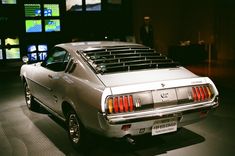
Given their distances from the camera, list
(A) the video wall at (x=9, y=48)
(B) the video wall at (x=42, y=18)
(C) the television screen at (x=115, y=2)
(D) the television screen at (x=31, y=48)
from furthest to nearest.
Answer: (C) the television screen at (x=115, y=2) < (D) the television screen at (x=31, y=48) < (B) the video wall at (x=42, y=18) < (A) the video wall at (x=9, y=48)

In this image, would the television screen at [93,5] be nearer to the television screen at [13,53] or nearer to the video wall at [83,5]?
the video wall at [83,5]

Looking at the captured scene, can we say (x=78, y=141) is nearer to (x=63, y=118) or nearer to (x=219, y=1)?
(x=63, y=118)

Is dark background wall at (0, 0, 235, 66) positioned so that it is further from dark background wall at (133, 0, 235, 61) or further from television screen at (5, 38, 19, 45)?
television screen at (5, 38, 19, 45)

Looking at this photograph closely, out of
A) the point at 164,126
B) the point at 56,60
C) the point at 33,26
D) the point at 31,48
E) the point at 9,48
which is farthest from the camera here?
the point at 31,48

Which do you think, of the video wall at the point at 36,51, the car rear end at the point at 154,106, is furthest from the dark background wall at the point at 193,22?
the car rear end at the point at 154,106

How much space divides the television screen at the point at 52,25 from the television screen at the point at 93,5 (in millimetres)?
1759

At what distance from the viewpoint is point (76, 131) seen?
16.6 feet

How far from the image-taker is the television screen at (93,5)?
55.5ft

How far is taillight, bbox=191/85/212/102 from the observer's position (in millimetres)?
4750

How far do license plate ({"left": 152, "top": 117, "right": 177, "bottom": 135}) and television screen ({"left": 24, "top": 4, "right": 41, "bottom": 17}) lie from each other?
42.3 ft

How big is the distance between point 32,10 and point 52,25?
48.3 inches

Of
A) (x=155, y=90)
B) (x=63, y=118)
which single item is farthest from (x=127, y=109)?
(x=63, y=118)

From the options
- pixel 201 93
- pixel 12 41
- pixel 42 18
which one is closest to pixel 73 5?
pixel 42 18

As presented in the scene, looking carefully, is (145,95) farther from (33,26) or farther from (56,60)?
(33,26)
